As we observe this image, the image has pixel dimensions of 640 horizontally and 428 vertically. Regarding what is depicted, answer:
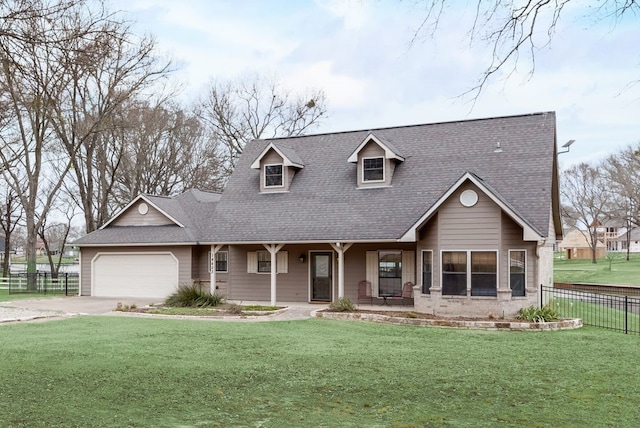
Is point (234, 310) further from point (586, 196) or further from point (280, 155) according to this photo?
point (586, 196)

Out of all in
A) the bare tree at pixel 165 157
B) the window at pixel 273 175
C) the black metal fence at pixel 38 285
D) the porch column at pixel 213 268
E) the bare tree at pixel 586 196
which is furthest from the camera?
the bare tree at pixel 586 196

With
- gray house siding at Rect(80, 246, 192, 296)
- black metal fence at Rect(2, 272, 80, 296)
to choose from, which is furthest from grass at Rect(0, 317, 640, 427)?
black metal fence at Rect(2, 272, 80, 296)

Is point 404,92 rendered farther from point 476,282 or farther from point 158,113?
point 158,113

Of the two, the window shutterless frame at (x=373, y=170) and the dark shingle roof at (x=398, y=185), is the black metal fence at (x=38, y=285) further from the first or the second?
the window shutterless frame at (x=373, y=170)

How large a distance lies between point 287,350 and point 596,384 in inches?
228

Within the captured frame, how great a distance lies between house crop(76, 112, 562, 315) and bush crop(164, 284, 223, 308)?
79.8 inches

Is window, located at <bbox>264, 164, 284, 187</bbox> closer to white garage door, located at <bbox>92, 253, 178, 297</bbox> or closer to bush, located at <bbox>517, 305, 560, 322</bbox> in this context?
white garage door, located at <bbox>92, 253, 178, 297</bbox>

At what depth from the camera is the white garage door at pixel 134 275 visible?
25.9 metres

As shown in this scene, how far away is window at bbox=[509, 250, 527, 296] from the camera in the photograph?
18.5 metres

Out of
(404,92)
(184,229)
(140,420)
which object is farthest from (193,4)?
(184,229)

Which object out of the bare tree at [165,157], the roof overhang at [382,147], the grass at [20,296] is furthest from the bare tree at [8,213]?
the roof overhang at [382,147]

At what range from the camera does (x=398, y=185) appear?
23078 mm

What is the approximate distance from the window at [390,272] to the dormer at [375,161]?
9.16 feet

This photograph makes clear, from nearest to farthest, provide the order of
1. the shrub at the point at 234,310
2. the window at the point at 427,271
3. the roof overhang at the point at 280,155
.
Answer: the window at the point at 427,271, the shrub at the point at 234,310, the roof overhang at the point at 280,155
